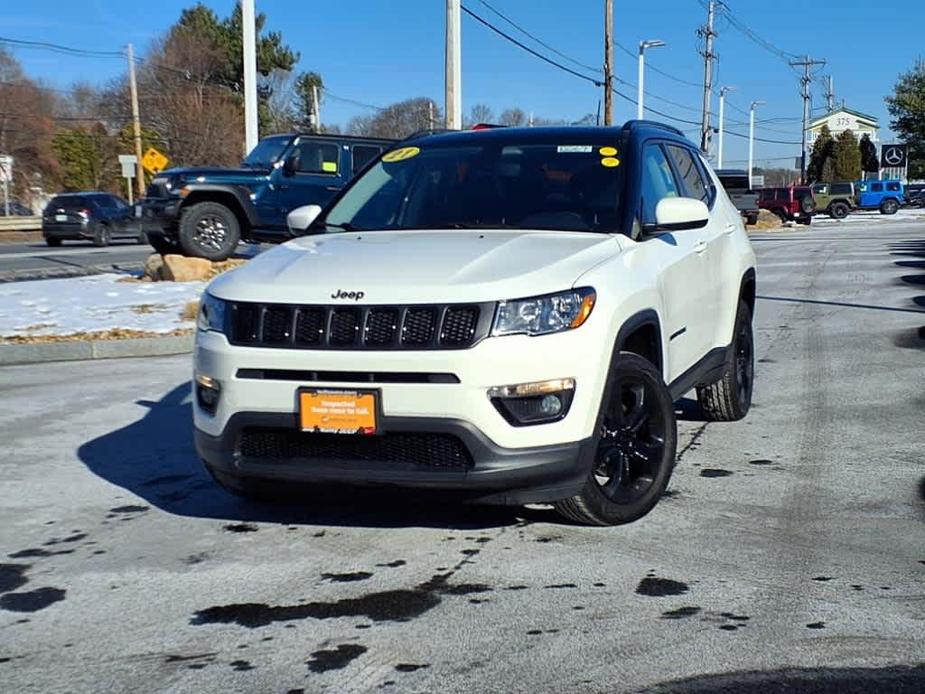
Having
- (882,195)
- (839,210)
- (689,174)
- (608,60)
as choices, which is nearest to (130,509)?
(689,174)

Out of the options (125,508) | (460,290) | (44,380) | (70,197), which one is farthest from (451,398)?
(70,197)

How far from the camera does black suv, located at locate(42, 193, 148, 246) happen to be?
30422mm

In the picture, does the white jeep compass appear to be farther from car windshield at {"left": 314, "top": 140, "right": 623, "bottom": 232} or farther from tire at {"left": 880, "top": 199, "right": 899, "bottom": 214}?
tire at {"left": 880, "top": 199, "right": 899, "bottom": 214}

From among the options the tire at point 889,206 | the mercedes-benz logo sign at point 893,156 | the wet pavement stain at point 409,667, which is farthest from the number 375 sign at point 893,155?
the wet pavement stain at point 409,667

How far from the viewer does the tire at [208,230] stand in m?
16.6

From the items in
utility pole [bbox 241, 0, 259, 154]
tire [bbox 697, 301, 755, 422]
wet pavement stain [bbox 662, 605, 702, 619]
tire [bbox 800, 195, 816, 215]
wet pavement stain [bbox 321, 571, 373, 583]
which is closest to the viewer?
wet pavement stain [bbox 662, 605, 702, 619]

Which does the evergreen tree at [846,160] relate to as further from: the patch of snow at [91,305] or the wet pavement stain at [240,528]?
the wet pavement stain at [240,528]

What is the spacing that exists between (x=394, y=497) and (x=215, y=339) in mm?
989

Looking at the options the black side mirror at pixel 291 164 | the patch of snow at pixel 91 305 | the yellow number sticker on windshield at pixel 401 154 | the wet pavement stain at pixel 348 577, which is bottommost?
the wet pavement stain at pixel 348 577

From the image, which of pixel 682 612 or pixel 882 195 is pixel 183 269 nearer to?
pixel 682 612

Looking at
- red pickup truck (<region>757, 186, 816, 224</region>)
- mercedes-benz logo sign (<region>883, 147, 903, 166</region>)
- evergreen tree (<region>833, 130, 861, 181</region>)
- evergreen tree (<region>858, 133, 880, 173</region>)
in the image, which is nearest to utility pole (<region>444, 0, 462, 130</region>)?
red pickup truck (<region>757, 186, 816, 224</region>)

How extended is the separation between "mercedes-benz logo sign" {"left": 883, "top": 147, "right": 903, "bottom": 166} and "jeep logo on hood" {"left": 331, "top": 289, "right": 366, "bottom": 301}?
53343 millimetres

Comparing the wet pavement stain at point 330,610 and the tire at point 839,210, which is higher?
the tire at point 839,210

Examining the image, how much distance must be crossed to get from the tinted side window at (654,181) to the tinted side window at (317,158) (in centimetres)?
1176
